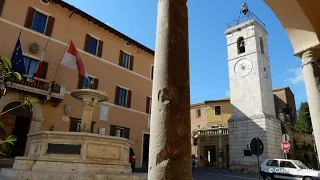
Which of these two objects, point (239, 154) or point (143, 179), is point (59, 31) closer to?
point (143, 179)

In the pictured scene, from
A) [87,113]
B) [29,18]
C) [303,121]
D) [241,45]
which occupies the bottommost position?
[87,113]

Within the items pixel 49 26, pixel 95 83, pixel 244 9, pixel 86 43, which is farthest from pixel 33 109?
pixel 244 9

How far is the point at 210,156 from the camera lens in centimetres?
2694

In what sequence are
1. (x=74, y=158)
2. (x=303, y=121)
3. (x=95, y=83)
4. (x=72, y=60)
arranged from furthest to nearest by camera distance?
(x=303, y=121) → (x=95, y=83) → (x=72, y=60) → (x=74, y=158)

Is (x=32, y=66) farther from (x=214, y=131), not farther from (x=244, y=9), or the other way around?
(x=244, y=9)

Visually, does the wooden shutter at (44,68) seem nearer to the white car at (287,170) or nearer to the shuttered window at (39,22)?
the shuttered window at (39,22)

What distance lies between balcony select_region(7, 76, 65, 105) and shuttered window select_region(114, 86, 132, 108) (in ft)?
14.1

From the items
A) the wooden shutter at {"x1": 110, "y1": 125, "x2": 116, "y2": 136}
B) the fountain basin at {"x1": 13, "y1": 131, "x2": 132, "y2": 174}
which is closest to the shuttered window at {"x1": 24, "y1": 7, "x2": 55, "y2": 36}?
the wooden shutter at {"x1": 110, "y1": 125, "x2": 116, "y2": 136}

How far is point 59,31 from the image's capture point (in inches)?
585

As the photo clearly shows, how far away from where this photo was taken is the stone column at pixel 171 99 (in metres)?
2.02

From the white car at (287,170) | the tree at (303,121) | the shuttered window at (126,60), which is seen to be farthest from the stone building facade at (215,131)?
the shuttered window at (126,60)

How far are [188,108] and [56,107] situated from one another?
42.7ft

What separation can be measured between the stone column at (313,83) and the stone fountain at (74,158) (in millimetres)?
5179

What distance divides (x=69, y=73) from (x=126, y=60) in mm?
4984
